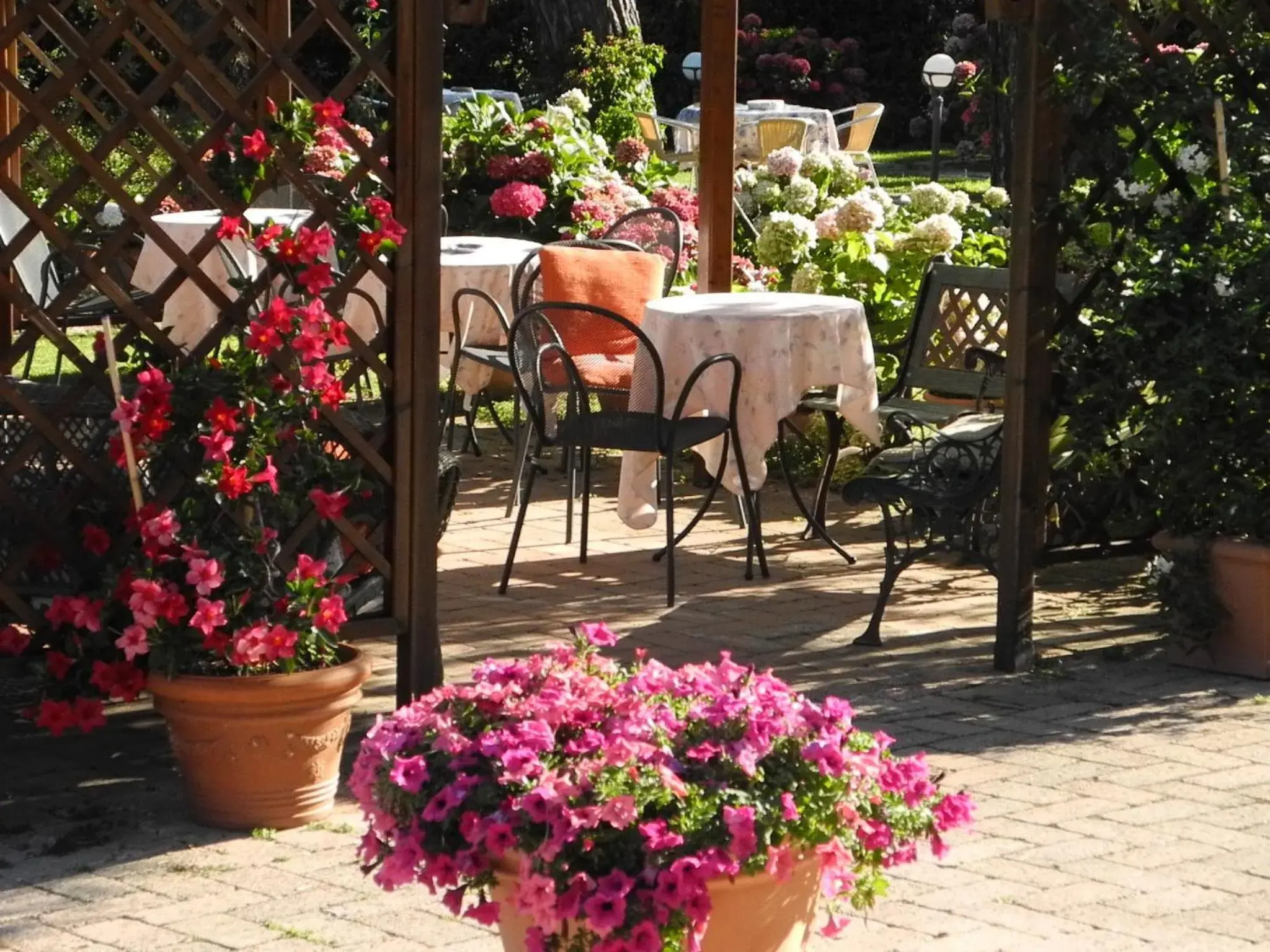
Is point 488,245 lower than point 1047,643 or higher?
higher

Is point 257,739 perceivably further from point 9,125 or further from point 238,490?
point 9,125

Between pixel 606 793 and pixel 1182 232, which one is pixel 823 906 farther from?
pixel 1182 232

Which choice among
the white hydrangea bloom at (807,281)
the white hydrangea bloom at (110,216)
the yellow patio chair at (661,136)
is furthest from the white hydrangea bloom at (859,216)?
the white hydrangea bloom at (110,216)

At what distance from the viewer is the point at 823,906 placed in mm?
3162

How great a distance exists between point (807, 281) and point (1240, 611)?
3021 millimetres

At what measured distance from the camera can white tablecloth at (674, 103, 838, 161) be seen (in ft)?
55.8

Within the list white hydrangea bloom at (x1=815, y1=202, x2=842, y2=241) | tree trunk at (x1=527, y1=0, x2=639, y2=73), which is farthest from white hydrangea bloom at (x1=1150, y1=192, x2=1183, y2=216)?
tree trunk at (x1=527, y1=0, x2=639, y2=73)

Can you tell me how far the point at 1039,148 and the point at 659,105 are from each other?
21030 mm

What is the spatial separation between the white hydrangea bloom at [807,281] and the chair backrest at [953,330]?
100 centimetres

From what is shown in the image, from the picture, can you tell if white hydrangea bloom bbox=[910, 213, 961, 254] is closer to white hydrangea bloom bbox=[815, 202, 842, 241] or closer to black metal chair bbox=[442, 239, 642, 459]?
white hydrangea bloom bbox=[815, 202, 842, 241]

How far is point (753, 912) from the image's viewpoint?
9.39 feet

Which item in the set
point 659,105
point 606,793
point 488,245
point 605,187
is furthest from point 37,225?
point 659,105

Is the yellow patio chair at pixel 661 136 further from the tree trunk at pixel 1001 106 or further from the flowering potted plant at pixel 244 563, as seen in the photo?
the flowering potted plant at pixel 244 563

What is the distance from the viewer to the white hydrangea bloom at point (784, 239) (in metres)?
8.52
